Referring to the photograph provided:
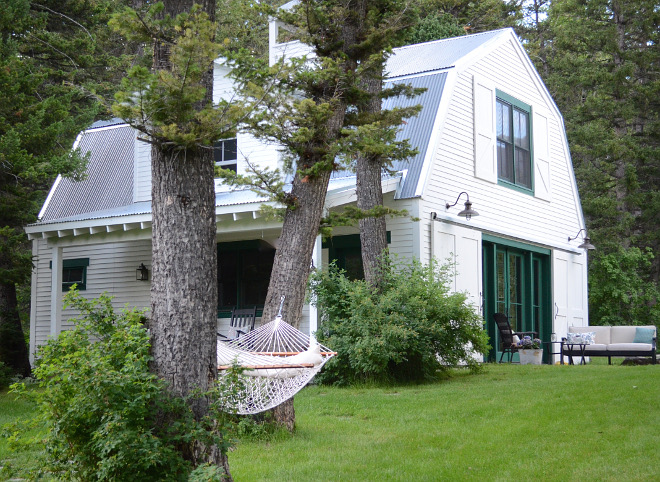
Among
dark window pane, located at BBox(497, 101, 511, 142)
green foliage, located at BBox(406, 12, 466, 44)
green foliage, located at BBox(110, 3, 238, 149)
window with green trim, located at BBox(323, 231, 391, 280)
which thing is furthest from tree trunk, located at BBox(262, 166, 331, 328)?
green foliage, located at BBox(406, 12, 466, 44)

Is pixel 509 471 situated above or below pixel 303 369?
below

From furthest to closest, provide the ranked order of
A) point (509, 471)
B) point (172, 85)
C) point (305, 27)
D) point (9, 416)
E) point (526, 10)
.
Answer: point (526, 10) → point (9, 416) → point (305, 27) → point (509, 471) → point (172, 85)

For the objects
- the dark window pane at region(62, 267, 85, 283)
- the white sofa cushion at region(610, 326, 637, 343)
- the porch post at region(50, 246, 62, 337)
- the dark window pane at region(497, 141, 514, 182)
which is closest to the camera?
the porch post at region(50, 246, 62, 337)

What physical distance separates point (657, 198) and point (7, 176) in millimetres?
15915

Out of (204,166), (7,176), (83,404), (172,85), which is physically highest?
(7,176)

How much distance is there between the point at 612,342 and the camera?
46.1 feet

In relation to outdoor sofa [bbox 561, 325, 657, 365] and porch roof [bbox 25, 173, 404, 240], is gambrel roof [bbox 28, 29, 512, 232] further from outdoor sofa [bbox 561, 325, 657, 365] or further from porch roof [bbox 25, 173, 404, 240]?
outdoor sofa [bbox 561, 325, 657, 365]

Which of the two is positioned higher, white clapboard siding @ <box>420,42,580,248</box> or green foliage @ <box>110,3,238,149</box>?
white clapboard siding @ <box>420,42,580,248</box>

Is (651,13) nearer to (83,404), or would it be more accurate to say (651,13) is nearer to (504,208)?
(504,208)

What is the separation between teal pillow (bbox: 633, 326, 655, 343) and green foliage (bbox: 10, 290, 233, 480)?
10.8m

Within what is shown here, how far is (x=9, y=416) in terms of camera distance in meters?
8.30

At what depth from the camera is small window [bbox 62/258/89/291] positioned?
14823mm

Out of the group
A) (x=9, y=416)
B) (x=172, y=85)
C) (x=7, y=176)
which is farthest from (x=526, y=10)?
(x=172, y=85)

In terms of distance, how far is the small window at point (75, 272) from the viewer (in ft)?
48.6
